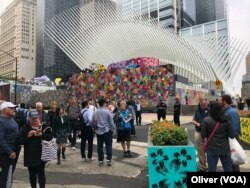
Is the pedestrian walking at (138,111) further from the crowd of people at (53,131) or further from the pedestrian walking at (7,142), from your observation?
the pedestrian walking at (7,142)

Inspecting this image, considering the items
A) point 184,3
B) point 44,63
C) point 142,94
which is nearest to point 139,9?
point 184,3

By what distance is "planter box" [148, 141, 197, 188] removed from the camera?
17.9 feet

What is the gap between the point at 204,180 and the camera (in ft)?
10.5

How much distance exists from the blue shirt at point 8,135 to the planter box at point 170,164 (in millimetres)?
2287

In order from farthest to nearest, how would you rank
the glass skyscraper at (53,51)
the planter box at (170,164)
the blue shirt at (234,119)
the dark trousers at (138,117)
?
the glass skyscraper at (53,51) < the dark trousers at (138,117) < the blue shirt at (234,119) < the planter box at (170,164)

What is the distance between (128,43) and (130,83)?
3041 cm

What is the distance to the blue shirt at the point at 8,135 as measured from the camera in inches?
193

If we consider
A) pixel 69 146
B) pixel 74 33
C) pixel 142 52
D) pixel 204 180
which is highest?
pixel 74 33

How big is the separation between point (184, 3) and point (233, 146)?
436ft

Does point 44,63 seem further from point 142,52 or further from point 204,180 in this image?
point 204,180

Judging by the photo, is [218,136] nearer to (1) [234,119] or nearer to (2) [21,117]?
(1) [234,119]

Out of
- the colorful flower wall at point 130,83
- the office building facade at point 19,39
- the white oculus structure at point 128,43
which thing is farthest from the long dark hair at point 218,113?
the office building facade at point 19,39

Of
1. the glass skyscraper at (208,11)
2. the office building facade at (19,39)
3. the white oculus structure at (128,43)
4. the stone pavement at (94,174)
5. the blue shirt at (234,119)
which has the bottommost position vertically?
the stone pavement at (94,174)

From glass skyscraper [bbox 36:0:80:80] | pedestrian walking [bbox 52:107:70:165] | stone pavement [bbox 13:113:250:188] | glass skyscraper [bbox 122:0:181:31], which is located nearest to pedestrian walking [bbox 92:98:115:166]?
stone pavement [bbox 13:113:250:188]
